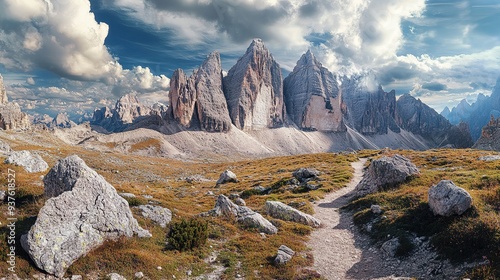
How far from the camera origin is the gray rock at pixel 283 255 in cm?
1783

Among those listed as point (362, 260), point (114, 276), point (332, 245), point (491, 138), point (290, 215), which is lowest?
A: point (332, 245)

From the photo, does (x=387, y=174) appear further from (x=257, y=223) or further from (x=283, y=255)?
(x=283, y=255)

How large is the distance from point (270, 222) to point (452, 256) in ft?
45.7

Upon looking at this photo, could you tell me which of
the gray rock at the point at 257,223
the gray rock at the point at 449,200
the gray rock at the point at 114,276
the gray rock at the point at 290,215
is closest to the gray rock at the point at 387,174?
the gray rock at the point at 290,215

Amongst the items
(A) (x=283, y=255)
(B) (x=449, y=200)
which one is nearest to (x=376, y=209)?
(B) (x=449, y=200)

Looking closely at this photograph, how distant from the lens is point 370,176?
38.4 m

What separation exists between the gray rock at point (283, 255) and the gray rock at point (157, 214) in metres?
9.10

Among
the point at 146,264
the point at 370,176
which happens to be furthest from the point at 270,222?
the point at 370,176

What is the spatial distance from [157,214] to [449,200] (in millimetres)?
21948

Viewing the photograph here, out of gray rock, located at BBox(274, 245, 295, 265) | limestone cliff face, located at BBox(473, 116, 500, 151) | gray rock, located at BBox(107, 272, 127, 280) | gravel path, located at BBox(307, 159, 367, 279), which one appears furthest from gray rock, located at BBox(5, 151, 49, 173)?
limestone cliff face, located at BBox(473, 116, 500, 151)

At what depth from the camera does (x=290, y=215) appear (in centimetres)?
2872

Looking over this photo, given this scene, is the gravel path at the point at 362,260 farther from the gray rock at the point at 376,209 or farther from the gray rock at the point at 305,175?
the gray rock at the point at 305,175

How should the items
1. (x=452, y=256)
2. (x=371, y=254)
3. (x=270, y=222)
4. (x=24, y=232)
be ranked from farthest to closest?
1. (x=270, y=222)
2. (x=371, y=254)
3. (x=452, y=256)
4. (x=24, y=232)

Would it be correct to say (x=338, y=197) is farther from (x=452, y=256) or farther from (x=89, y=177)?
(x=89, y=177)
